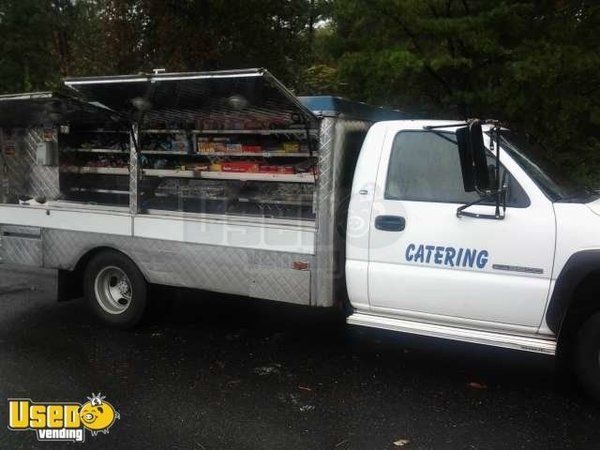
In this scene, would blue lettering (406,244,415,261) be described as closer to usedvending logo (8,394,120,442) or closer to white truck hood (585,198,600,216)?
white truck hood (585,198,600,216)

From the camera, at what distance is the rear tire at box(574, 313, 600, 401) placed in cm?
388

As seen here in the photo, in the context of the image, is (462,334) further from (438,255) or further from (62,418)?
(62,418)

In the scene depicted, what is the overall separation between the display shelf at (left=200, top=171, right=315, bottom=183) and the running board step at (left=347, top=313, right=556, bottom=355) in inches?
45.6

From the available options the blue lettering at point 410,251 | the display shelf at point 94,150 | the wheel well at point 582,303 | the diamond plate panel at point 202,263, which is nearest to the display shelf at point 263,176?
the diamond plate panel at point 202,263

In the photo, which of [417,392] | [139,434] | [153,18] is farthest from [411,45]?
[139,434]

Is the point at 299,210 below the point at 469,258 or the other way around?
the other way around

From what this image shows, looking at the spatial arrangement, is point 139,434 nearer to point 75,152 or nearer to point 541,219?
point 541,219

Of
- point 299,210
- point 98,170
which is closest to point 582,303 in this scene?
point 299,210

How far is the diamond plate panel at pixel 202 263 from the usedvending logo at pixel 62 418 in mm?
1295

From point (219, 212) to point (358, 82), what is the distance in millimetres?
4539

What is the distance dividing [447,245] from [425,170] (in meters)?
0.58

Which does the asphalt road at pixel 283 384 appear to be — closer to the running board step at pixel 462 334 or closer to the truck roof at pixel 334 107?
the running board step at pixel 462 334

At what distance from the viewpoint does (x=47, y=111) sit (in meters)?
5.76

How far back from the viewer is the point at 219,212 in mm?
5605
